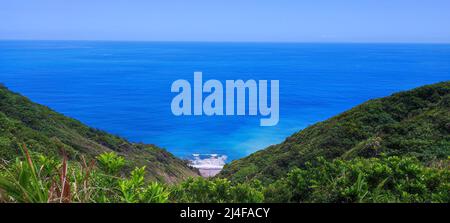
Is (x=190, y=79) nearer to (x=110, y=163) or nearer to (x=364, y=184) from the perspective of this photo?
(x=364, y=184)

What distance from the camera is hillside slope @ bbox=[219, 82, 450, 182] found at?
47.9 feet

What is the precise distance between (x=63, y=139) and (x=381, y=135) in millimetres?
17159

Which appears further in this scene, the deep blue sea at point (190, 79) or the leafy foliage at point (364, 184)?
the deep blue sea at point (190, 79)

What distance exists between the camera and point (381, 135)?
646 inches

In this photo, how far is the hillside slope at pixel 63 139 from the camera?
1842 centimetres

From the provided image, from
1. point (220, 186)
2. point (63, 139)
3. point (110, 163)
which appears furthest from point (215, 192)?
point (63, 139)

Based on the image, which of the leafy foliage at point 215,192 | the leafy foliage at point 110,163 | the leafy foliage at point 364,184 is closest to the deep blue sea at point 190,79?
the leafy foliage at point 364,184

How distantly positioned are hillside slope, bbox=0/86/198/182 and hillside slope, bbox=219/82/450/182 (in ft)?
18.4

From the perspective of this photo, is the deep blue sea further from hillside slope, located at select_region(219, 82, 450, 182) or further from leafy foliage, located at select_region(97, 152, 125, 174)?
leafy foliage, located at select_region(97, 152, 125, 174)

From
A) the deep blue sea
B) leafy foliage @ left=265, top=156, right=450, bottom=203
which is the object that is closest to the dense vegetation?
leafy foliage @ left=265, top=156, right=450, bottom=203

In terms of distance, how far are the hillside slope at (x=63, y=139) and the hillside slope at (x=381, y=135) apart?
18.4 feet

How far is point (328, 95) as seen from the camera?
96.8 m

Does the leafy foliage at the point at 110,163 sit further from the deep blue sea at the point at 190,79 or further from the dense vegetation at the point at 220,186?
the deep blue sea at the point at 190,79
